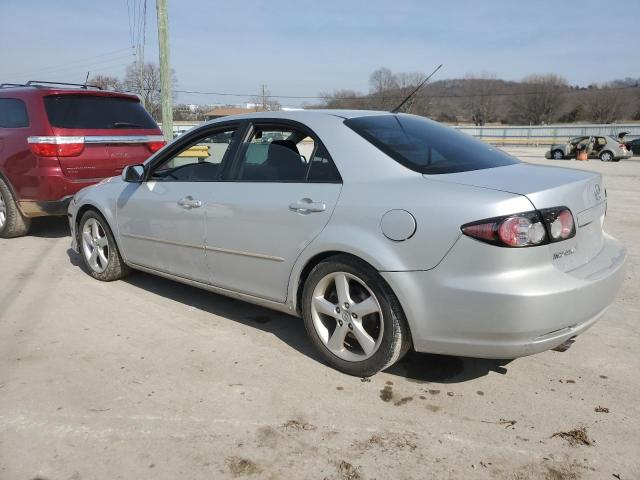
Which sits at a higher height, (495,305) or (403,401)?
(495,305)

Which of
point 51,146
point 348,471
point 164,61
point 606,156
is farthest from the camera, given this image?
point 606,156

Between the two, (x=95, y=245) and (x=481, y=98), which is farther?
(x=481, y=98)

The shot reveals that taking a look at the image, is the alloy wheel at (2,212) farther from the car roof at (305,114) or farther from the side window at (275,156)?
the side window at (275,156)

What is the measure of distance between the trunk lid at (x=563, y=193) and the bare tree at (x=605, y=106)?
99700 millimetres

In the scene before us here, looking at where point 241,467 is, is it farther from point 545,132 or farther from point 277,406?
point 545,132

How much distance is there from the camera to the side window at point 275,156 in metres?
3.43

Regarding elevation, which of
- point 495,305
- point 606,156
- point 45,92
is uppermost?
point 45,92

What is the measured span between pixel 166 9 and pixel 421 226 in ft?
31.6

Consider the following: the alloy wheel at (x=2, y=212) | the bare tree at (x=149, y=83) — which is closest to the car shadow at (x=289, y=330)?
the alloy wheel at (x=2, y=212)

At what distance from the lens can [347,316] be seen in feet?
10.2

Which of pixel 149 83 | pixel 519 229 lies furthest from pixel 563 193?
pixel 149 83

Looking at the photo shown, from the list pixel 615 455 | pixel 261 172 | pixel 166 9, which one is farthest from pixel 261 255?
pixel 166 9

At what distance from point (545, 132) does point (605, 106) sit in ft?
145

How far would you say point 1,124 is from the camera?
6.75 m
